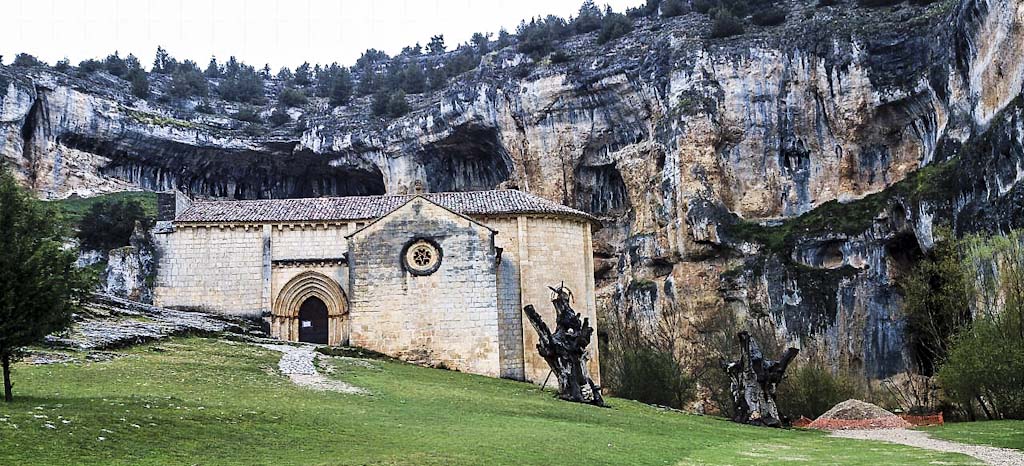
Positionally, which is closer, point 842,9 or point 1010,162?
point 1010,162

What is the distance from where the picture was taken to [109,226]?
6181 centimetres

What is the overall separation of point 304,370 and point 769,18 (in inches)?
1858

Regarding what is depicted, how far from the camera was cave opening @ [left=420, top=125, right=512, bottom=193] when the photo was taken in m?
70.0

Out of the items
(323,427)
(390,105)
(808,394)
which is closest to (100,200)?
(390,105)

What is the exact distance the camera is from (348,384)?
25328 millimetres

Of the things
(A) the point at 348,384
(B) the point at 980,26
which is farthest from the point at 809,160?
(A) the point at 348,384

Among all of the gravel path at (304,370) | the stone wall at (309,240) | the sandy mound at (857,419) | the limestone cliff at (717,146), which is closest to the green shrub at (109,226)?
the limestone cliff at (717,146)

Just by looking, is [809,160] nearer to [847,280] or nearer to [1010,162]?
[847,280]

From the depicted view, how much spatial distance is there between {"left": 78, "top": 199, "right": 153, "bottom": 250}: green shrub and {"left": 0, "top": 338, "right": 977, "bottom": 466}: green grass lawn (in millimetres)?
37361

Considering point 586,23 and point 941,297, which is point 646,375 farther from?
point 586,23

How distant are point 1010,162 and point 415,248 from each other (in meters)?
24.4

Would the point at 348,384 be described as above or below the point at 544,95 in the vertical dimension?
below

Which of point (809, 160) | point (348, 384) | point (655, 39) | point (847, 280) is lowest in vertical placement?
point (348, 384)

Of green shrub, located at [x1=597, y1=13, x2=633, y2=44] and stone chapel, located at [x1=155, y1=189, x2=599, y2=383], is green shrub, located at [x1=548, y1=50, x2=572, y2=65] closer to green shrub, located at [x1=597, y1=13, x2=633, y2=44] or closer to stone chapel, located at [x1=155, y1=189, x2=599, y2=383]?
green shrub, located at [x1=597, y1=13, x2=633, y2=44]
